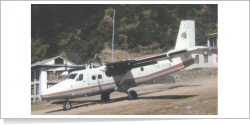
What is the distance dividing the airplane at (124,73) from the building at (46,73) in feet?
2.32

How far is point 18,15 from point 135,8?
3846 mm

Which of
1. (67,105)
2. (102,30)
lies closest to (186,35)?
(102,30)

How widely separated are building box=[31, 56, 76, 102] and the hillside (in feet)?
0.65

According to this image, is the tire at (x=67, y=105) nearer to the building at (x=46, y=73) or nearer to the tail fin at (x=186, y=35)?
the building at (x=46, y=73)

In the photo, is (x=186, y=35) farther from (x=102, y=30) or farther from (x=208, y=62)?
(x=102, y=30)

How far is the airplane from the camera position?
15.2 metres

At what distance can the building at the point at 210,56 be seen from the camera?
15.1m

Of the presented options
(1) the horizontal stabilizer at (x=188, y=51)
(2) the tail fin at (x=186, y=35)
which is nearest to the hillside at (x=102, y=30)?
(2) the tail fin at (x=186, y=35)

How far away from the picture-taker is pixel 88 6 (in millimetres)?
15641

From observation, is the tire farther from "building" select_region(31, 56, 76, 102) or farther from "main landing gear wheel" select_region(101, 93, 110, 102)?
"main landing gear wheel" select_region(101, 93, 110, 102)

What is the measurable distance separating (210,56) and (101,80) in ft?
12.1

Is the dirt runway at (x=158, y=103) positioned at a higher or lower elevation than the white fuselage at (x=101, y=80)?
lower

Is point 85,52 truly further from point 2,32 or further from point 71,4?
point 2,32

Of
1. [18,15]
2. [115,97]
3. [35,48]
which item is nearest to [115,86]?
[115,97]
